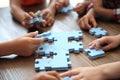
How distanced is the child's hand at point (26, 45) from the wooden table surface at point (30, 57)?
0.02 metres

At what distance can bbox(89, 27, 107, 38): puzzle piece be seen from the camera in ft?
3.37

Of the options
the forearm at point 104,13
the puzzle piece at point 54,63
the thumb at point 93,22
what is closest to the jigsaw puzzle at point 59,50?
the puzzle piece at point 54,63

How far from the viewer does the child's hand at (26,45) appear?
0.93m

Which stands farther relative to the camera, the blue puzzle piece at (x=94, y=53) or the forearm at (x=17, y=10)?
the forearm at (x=17, y=10)

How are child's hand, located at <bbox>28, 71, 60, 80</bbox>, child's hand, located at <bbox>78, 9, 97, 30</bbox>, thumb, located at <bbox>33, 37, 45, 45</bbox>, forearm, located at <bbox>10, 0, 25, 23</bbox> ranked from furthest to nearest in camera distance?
forearm, located at <bbox>10, 0, 25, 23</bbox> → child's hand, located at <bbox>78, 9, 97, 30</bbox> → thumb, located at <bbox>33, 37, 45, 45</bbox> → child's hand, located at <bbox>28, 71, 60, 80</bbox>

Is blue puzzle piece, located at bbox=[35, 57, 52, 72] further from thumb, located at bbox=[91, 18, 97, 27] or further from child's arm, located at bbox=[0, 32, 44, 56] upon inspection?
thumb, located at bbox=[91, 18, 97, 27]

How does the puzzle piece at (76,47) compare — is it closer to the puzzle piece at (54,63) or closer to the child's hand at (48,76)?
the puzzle piece at (54,63)

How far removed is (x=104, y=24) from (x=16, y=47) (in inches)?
18.6

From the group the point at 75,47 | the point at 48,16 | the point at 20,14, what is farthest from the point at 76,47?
the point at 20,14

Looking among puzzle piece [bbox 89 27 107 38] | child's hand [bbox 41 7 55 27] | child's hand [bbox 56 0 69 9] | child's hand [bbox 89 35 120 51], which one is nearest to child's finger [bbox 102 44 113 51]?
child's hand [bbox 89 35 120 51]

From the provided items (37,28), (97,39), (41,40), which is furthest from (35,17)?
(97,39)

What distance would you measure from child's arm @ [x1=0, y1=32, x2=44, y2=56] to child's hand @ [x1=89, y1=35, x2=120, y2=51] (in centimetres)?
23

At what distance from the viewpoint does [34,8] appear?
137 cm

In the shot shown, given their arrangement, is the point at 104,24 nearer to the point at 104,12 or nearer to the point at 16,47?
the point at 104,12
